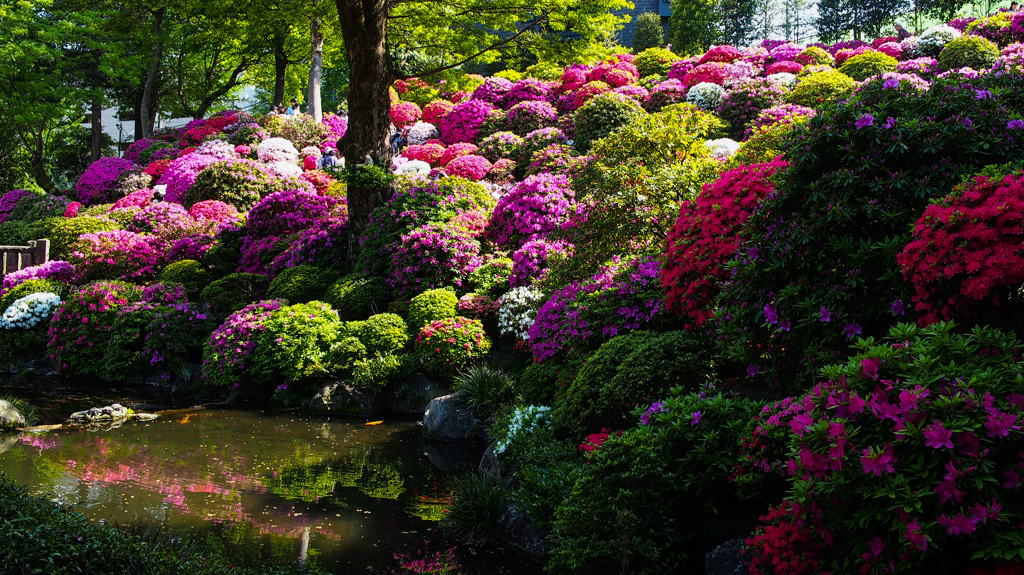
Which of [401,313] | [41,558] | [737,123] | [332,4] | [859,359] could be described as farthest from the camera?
[737,123]

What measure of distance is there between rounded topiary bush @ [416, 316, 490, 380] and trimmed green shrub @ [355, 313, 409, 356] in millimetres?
466

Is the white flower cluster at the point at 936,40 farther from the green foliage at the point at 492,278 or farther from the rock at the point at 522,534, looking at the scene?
the rock at the point at 522,534

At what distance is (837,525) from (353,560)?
3.28m

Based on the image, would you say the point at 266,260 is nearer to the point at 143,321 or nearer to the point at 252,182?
the point at 143,321

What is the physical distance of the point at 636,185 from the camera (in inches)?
271

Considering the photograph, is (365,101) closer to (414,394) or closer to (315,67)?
(414,394)

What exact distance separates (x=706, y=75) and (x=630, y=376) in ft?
54.5

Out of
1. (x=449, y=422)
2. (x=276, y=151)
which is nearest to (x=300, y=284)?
(x=449, y=422)

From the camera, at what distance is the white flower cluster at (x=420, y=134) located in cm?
1994

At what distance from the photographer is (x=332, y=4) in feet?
47.2

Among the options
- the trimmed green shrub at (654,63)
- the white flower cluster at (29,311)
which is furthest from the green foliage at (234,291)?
the trimmed green shrub at (654,63)

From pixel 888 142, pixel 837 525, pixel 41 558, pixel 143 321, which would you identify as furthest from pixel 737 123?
pixel 41 558

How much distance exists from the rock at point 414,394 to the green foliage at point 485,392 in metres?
1.02

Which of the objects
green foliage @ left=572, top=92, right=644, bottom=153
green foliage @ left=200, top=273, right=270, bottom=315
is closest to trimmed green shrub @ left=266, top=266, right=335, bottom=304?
green foliage @ left=200, top=273, right=270, bottom=315
